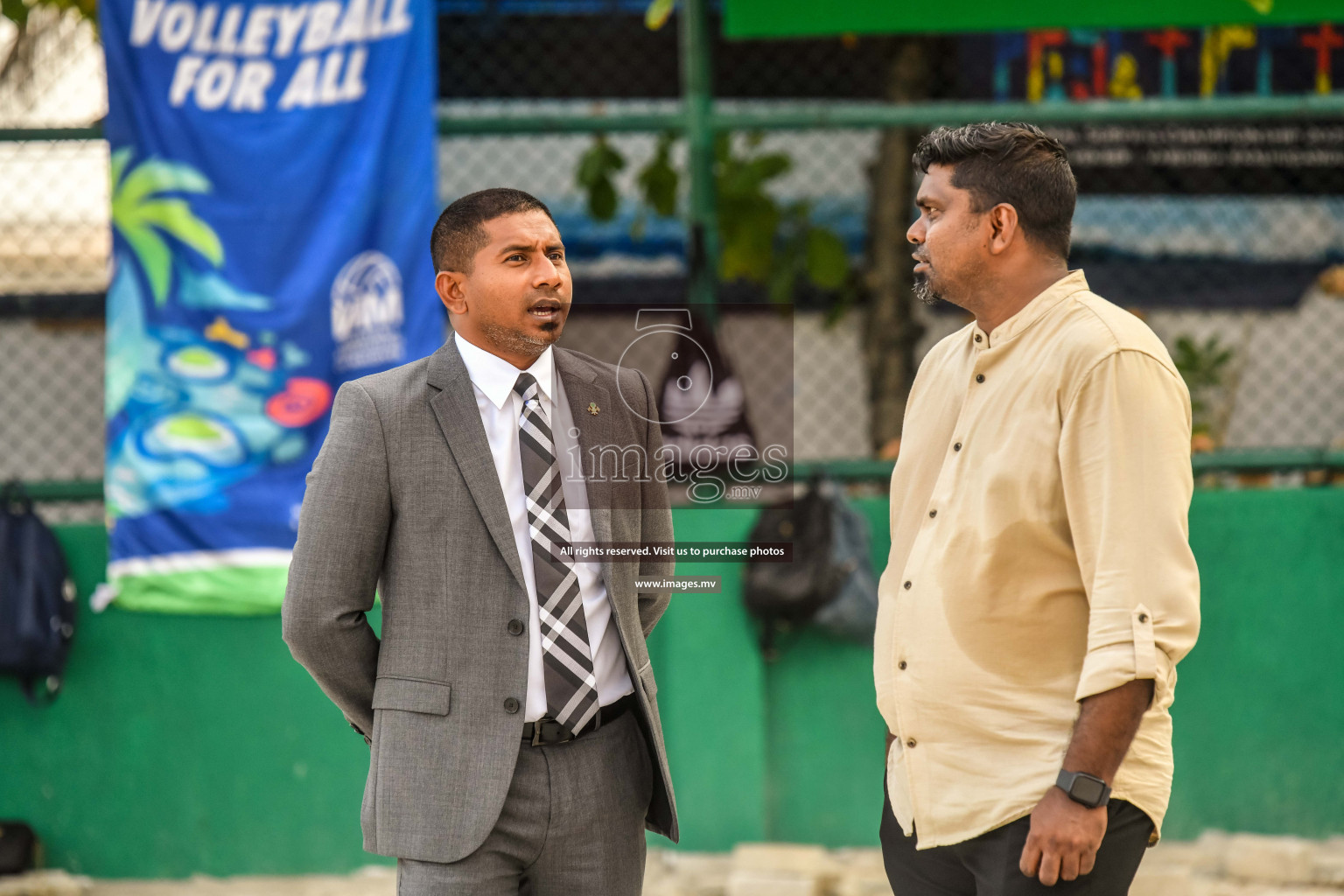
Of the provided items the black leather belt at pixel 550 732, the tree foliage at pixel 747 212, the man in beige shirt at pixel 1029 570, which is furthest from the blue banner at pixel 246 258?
the man in beige shirt at pixel 1029 570

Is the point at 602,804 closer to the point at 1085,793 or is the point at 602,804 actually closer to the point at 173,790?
the point at 1085,793

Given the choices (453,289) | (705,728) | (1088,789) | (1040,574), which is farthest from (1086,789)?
(705,728)

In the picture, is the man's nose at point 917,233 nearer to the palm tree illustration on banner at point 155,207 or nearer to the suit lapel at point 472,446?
the suit lapel at point 472,446

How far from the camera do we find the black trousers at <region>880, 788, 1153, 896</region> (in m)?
2.09

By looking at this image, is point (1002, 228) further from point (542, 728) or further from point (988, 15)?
point (988, 15)

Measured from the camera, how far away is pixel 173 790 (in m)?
4.87

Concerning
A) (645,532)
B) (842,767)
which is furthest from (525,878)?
(842,767)

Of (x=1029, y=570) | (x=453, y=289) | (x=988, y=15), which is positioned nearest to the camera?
(x=1029, y=570)

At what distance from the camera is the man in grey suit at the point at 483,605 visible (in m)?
2.29

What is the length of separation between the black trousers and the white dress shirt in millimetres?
671

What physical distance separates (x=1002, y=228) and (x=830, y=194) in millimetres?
4698

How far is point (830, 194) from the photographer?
22.4 ft

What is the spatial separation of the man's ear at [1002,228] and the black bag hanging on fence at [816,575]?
2587 millimetres

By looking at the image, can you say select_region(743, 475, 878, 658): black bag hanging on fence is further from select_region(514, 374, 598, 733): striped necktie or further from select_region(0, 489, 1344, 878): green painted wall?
select_region(514, 374, 598, 733): striped necktie
